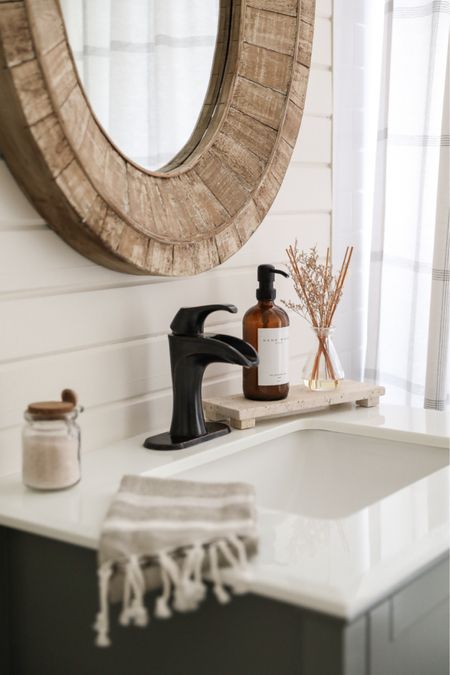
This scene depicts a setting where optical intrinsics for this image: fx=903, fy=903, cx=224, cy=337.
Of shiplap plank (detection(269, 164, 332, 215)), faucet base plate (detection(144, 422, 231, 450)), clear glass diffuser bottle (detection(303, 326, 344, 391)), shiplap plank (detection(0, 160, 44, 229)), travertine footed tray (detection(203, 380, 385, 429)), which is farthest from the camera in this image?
shiplap plank (detection(269, 164, 332, 215))

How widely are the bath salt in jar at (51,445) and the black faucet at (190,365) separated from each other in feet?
0.82

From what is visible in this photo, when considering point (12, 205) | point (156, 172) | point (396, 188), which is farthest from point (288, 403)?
point (396, 188)

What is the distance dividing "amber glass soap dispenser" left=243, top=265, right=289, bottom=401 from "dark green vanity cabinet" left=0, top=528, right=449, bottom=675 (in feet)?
1.77

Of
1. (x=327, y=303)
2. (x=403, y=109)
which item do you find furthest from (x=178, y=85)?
(x=403, y=109)

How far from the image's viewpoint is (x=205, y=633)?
987 millimetres

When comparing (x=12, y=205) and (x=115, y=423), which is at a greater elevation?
(x=12, y=205)

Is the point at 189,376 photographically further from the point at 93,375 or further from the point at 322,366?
the point at 322,366

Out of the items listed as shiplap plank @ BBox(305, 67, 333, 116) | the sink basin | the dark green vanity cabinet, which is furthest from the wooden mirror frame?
the dark green vanity cabinet

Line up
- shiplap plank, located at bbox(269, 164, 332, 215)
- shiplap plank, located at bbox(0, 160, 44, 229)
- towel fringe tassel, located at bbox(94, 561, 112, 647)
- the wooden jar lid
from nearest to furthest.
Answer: towel fringe tassel, located at bbox(94, 561, 112, 647) → the wooden jar lid → shiplap plank, located at bbox(0, 160, 44, 229) → shiplap plank, located at bbox(269, 164, 332, 215)

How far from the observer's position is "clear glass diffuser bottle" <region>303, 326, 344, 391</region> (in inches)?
64.2

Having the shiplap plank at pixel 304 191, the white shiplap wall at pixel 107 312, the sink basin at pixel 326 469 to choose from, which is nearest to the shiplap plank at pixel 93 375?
the white shiplap wall at pixel 107 312

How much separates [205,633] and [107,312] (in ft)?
1.93

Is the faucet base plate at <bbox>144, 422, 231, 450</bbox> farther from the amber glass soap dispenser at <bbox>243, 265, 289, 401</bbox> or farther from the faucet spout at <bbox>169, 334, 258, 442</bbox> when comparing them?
the amber glass soap dispenser at <bbox>243, 265, 289, 401</bbox>

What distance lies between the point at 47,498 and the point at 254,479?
414mm
